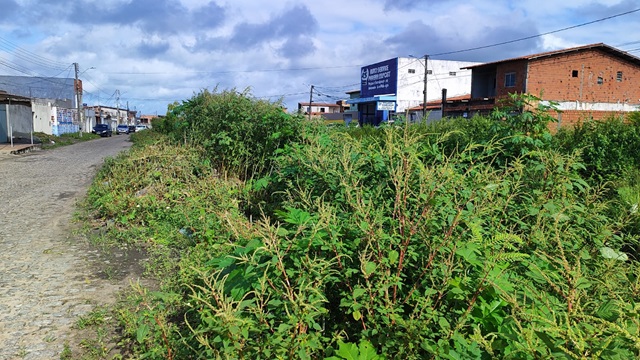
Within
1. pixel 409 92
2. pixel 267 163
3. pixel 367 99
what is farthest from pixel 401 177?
pixel 409 92

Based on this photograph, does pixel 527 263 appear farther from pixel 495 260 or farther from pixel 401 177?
pixel 401 177

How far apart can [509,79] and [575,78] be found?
4611 millimetres

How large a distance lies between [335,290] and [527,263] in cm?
111

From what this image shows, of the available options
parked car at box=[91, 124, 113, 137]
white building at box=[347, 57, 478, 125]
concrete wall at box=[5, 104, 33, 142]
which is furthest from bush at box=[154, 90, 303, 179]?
parked car at box=[91, 124, 113, 137]

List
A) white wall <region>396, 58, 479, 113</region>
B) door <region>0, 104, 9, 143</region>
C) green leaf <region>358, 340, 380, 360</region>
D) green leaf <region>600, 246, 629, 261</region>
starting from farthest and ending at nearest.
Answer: white wall <region>396, 58, 479, 113</region>
door <region>0, 104, 9, 143</region>
green leaf <region>600, 246, 629, 261</region>
green leaf <region>358, 340, 380, 360</region>

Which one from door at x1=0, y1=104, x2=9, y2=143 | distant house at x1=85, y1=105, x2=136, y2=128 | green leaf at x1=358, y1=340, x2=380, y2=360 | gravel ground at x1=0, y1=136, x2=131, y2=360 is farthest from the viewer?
distant house at x1=85, y1=105, x2=136, y2=128

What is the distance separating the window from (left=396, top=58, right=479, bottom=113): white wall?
14.7 meters

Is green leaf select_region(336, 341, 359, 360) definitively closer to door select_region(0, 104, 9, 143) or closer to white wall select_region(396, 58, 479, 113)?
door select_region(0, 104, 9, 143)

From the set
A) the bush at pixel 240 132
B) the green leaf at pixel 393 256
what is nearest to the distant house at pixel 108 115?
the bush at pixel 240 132

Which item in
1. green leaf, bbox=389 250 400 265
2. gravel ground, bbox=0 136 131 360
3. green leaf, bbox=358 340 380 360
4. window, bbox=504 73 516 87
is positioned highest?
window, bbox=504 73 516 87

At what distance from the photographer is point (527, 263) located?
257 cm

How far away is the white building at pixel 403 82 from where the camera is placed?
1857 inches

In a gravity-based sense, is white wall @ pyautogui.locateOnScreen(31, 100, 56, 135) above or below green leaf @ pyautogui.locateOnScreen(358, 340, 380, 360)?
above

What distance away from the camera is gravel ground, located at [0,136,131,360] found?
11.7 ft
